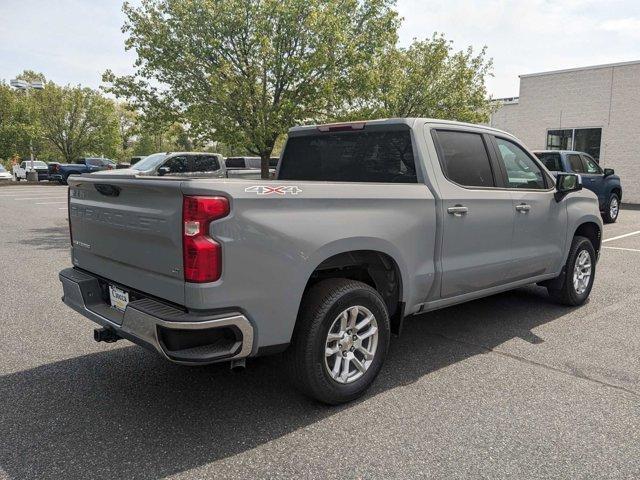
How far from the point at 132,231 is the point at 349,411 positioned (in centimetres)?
171

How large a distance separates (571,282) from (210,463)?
14.2 ft

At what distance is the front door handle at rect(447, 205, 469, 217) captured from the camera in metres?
3.97

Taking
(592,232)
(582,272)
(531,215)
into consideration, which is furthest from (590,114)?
(531,215)

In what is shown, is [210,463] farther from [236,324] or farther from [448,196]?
[448,196]

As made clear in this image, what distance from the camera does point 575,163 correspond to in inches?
519

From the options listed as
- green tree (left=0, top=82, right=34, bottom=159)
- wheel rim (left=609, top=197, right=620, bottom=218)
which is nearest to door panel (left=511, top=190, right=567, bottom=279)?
wheel rim (left=609, top=197, right=620, bottom=218)

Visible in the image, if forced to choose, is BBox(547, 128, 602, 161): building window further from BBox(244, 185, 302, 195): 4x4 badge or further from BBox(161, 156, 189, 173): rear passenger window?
BBox(244, 185, 302, 195): 4x4 badge

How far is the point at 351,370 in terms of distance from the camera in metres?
3.50

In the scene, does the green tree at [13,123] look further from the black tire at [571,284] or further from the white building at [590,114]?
the black tire at [571,284]

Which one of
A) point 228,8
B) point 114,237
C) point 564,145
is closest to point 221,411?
point 114,237

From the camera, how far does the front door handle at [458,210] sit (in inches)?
156

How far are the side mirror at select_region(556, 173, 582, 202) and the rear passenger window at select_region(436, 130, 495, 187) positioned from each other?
3.31ft

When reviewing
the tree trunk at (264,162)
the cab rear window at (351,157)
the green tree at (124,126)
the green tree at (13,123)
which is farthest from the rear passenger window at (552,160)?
the green tree at (124,126)

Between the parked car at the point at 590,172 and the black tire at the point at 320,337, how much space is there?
412 inches
